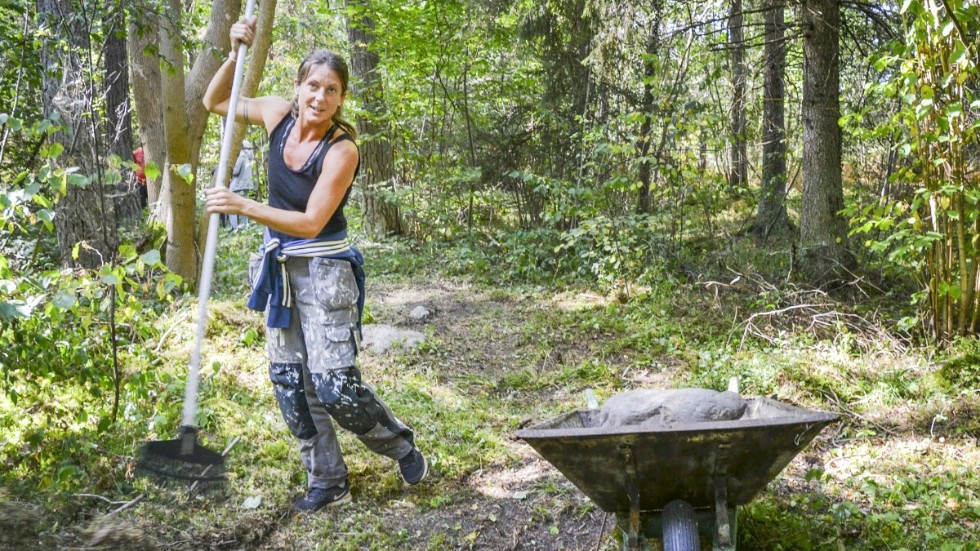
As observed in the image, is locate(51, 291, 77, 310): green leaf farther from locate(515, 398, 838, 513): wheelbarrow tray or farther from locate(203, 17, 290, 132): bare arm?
locate(515, 398, 838, 513): wheelbarrow tray

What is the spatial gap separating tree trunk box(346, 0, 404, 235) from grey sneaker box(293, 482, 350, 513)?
6844 millimetres

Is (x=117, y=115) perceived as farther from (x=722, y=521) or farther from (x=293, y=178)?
(x=722, y=521)

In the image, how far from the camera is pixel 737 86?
8.05 metres

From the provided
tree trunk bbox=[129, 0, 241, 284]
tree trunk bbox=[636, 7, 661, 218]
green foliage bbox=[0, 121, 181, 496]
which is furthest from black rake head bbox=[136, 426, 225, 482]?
tree trunk bbox=[636, 7, 661, 218]

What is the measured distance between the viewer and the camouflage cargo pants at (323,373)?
3.35 metres

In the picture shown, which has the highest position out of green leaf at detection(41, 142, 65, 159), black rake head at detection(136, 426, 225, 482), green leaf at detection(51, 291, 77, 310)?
green leaf at detection(41, 142, 65, 159)

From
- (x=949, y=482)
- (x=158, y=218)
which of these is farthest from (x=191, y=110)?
(x=949, y=482)

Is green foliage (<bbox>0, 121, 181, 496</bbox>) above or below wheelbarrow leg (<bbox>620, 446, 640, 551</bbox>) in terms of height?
above

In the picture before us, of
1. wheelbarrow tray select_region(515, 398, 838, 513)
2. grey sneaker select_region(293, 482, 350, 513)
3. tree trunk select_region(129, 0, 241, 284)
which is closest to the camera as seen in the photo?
wheelbarrow tray select_region(515, 398, 838, 513)

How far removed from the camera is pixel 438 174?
34.2 ft

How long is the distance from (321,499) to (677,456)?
183cm

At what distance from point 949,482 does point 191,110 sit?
6.10 metres

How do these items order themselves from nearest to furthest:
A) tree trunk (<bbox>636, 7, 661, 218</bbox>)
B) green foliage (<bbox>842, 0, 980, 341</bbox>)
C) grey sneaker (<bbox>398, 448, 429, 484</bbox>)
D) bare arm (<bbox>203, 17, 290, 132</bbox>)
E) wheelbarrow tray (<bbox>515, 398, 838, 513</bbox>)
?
1. wheelbarrow tray (<bbox>515, 398, 838, 513</bbox>)
2. bare arm (<bbox>203, 17, 290, 132</bbox>)
3. grey sneaker (<bbox>398, 448, 429, 484</bbox>)
4. green foliage (<bbox>842, 0, 980, 341</bbox>)
5. tree trunk (<bbox>636, 7, 661, 218</bbox>)

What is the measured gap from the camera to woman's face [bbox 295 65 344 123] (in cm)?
329
